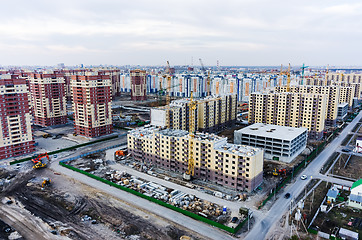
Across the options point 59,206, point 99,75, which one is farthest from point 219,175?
point 99,75

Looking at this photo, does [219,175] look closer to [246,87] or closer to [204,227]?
[204,227]

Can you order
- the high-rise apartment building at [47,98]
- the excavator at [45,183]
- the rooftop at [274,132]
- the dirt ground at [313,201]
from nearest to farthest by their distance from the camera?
the dirt ground at [313,201], the excavator at [45,183], the rooftop at [274,132], the high-rise apartment building at [47,98]

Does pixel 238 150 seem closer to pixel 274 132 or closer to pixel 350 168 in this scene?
pixel 274 132

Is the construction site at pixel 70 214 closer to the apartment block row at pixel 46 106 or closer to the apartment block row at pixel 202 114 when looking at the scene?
the apartment block row at pixel 46 106

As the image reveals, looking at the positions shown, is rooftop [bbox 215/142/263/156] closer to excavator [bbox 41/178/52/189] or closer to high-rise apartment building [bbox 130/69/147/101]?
excavator [bbox 41/178/52/189]

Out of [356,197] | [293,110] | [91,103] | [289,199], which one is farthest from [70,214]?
[293,110]

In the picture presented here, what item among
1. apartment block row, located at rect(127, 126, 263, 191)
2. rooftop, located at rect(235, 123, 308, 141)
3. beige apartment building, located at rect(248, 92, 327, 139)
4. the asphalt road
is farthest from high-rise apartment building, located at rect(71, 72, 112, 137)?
the asphalt road

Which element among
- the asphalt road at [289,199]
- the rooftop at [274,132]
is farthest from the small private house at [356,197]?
the rooftop at [274,132]
